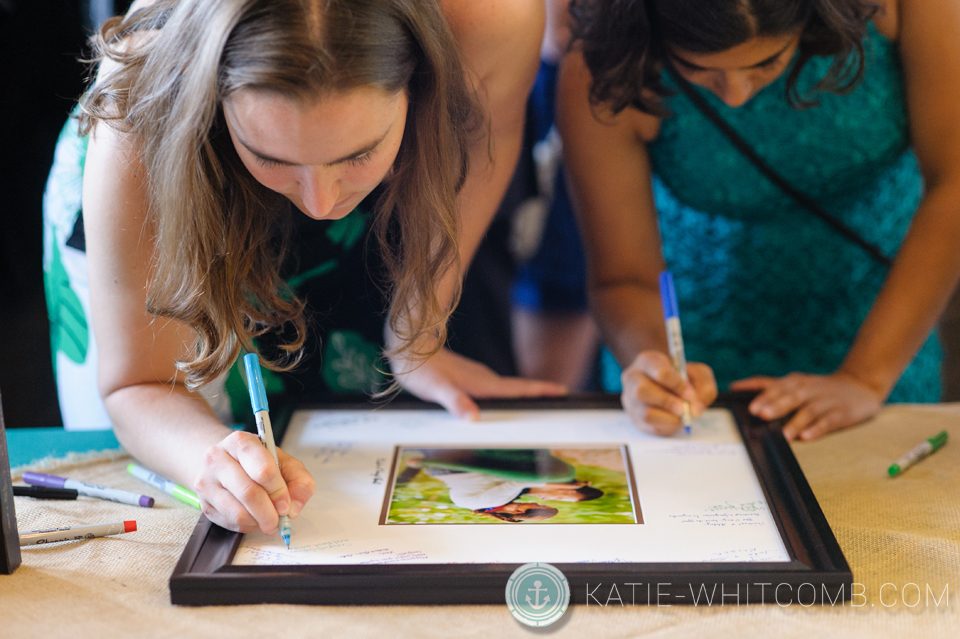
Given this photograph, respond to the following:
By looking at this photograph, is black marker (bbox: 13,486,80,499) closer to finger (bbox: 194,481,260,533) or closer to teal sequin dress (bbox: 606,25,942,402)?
finger (bbox: 194,481,260,533)

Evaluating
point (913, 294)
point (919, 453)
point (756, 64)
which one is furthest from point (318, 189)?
point (913, 294)

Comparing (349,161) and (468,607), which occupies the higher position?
(349,161)

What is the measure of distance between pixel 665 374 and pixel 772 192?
410mm

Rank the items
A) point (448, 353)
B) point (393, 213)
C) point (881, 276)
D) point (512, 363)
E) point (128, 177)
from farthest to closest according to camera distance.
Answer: point (512, 363), point (881, 276), point (448, 353), point (393, 213), point (128, 177)

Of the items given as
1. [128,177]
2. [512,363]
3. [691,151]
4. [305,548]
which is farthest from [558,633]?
[512,363]

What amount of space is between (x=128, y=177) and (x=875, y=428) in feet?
2.93

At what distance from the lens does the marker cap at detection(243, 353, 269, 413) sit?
77 centimetres

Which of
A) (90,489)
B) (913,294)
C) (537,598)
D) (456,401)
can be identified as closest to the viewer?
(537,598)

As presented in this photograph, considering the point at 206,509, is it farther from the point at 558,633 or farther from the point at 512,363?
the point at 512,363

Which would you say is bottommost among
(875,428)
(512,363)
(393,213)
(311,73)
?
(512,363)

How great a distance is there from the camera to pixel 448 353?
3.70 ft

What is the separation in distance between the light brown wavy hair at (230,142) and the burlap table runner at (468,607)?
0.19 m

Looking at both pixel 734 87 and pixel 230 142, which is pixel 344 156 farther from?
pixel 734 87

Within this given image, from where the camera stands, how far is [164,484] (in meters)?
0.86
